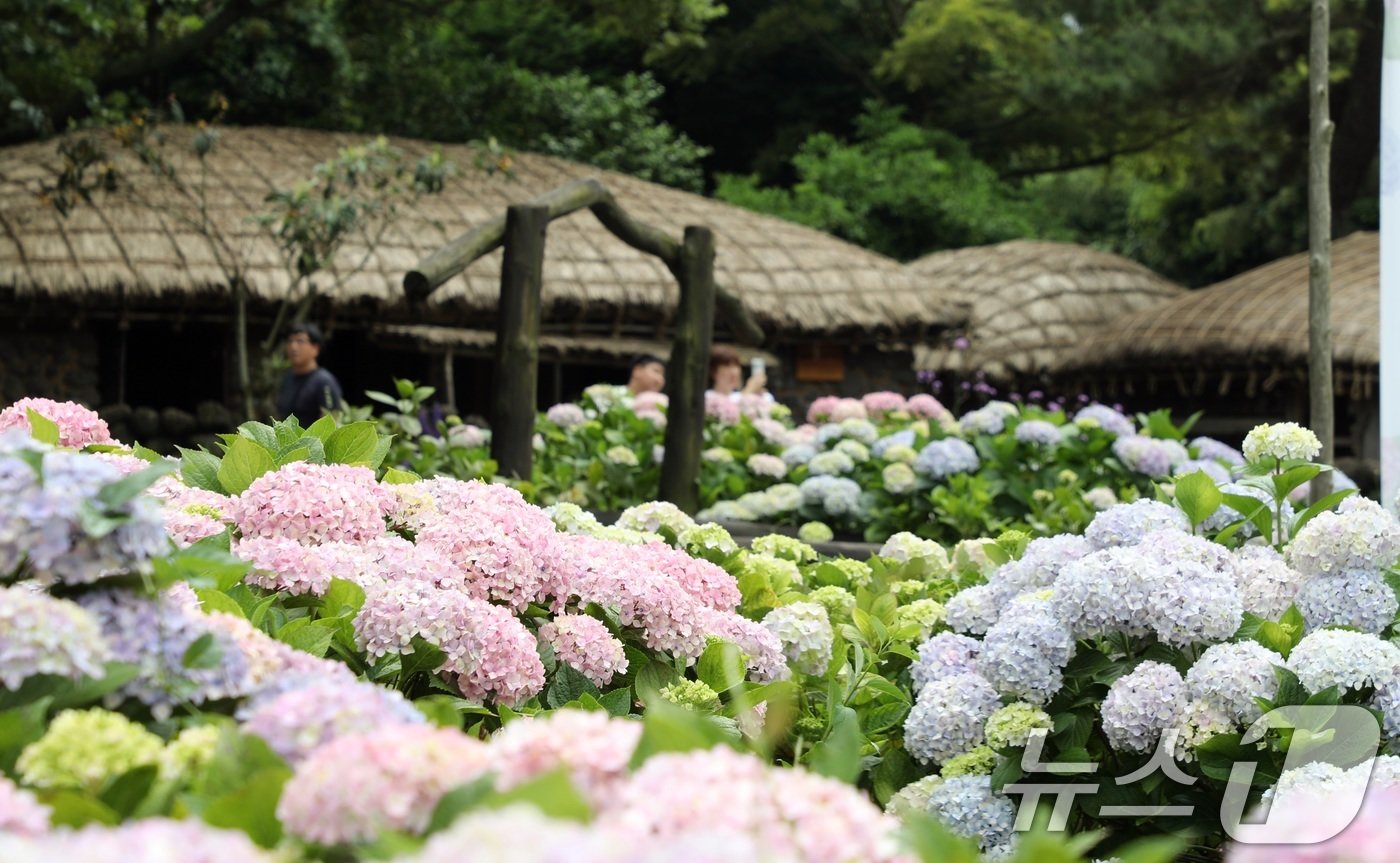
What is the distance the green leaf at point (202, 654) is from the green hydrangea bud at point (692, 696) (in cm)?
79

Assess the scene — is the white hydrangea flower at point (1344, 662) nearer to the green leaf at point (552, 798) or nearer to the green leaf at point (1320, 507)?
the green leaf at point (1320, 507)

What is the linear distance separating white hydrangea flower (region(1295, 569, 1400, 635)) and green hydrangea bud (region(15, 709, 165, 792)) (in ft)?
4.97

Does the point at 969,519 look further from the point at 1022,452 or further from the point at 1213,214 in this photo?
the point at 1213,214

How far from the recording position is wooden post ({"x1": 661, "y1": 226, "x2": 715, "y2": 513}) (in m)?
4.71

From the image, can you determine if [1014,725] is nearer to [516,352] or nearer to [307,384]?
[516,352]

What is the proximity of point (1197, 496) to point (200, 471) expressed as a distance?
1430 millimetres

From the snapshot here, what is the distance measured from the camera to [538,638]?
5.92 feet

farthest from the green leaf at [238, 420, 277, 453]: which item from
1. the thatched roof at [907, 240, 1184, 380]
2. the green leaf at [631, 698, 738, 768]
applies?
the thatched roof at [907, 240, 1184, 380]

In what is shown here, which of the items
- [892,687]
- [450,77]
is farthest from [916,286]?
[892,687]

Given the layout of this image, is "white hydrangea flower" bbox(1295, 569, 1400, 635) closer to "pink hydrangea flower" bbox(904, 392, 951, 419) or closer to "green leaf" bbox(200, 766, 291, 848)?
"green leaf" bbox(200, 766, 291, 848)

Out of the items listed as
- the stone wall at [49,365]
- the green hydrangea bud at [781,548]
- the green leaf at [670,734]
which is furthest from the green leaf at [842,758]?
the stone wall at [49,365]

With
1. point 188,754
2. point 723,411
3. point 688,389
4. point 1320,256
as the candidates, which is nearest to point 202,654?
point 188,754

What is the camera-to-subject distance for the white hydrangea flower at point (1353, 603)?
1.88 m

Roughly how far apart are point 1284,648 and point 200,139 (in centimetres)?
893
